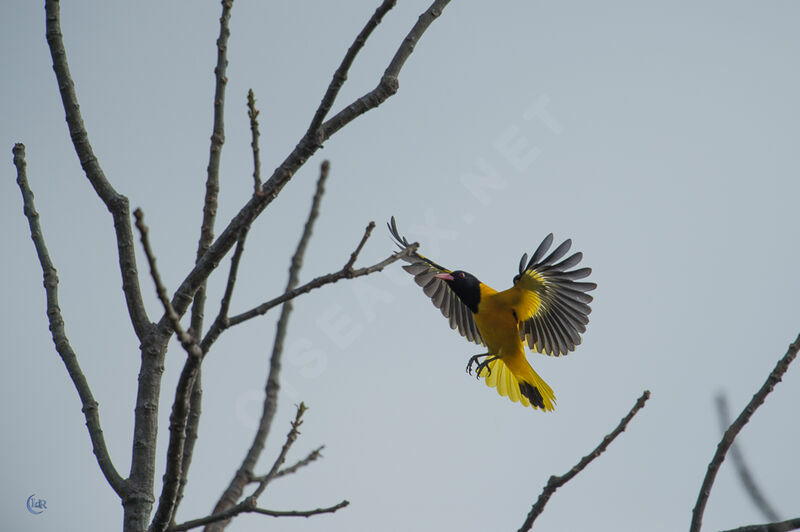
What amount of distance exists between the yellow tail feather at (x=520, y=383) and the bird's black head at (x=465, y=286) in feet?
1.87

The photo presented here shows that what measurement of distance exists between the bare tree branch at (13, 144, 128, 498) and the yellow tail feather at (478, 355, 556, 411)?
4.67m

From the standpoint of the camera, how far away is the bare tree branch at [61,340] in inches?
89.0

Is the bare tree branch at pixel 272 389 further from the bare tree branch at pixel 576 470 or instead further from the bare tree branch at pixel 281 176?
the bare tree branch at pixel 576 470

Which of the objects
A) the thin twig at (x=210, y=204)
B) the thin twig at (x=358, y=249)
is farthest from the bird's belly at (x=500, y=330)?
the thin twig at (x=358, y=249)

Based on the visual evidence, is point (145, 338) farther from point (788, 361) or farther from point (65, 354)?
point (788, 361)

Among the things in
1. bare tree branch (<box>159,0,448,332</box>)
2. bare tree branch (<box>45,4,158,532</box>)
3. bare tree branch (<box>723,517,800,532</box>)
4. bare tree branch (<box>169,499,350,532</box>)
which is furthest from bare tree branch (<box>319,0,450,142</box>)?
bare tree branch (<box>723,517,800,532</box>)

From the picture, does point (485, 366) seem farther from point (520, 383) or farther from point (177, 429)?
point (177, 429)

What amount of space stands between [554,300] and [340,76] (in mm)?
4375

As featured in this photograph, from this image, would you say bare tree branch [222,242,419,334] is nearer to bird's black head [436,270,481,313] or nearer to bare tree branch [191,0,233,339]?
bare tree branch [191,0,233,339]

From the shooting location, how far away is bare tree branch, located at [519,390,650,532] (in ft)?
6.67

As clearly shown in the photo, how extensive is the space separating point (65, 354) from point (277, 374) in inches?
44.7

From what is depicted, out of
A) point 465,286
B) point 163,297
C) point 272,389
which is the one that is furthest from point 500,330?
point 163,297

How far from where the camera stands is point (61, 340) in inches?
99.1

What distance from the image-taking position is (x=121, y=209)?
2436 millimetres
